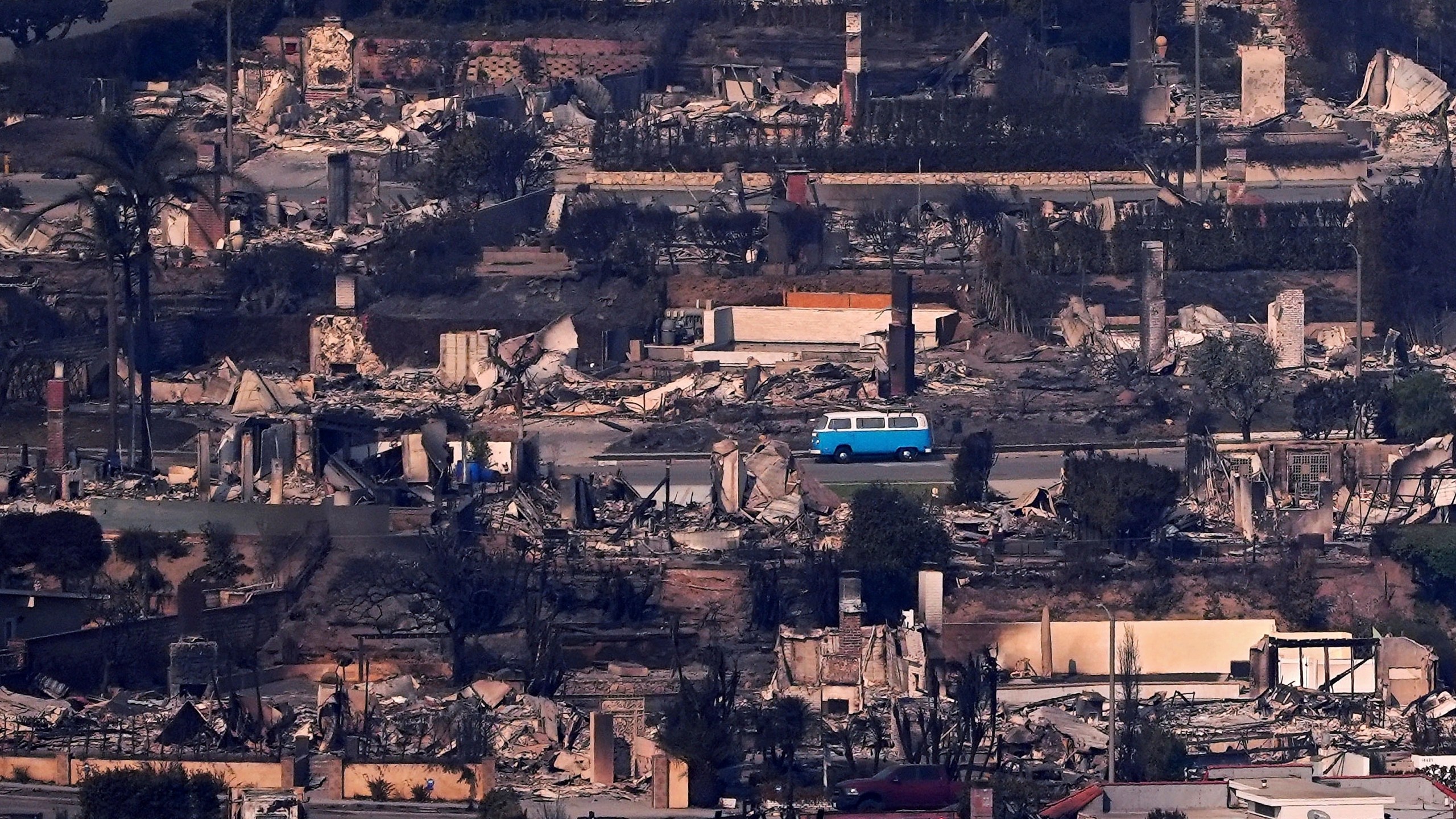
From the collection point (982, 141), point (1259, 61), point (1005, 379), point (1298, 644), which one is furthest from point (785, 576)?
point (1259, 61)

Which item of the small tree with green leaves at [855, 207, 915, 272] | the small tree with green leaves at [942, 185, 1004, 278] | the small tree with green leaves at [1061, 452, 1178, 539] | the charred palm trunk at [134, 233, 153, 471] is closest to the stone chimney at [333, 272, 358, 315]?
the charred palm trunk at [134, 233, 153, 471]

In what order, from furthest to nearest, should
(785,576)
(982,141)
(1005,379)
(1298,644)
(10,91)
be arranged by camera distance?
1. (10,91)
2. (982,141)
3. (1005,379)
4. (785,576)
5. (1298,644)

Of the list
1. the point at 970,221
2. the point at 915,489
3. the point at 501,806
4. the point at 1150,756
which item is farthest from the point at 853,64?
the point at 501,806

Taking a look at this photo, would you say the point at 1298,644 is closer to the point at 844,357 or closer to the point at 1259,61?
the point at 844,357

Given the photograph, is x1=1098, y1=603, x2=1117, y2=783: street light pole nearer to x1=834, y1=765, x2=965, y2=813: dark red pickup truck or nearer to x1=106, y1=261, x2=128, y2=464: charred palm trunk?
x1=834, y1=765, x2=965, y2=813: dark red pickup truck

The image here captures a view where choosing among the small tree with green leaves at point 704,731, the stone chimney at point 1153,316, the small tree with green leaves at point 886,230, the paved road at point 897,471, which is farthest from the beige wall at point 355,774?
the small tree with green leaves at point 886,230

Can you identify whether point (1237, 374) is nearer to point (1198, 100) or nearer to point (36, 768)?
point (1198, 100)

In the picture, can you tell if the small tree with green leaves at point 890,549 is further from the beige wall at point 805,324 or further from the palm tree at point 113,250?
the beige wall at point 805,324
